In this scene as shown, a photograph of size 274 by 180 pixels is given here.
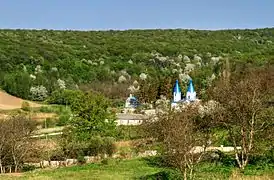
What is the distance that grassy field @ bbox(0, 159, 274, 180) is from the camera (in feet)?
72.7

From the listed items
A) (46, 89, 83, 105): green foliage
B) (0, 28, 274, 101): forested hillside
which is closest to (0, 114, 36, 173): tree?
(0, 28, 274, 101): forested hillside

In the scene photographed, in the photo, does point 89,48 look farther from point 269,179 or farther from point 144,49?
point 269,179

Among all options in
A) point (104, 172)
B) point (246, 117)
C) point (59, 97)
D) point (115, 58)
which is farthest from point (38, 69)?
point (246, 117)

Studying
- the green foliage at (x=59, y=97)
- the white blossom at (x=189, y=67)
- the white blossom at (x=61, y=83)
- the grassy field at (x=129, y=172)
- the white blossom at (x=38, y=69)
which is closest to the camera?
the grassy field at (x=129, y=172)

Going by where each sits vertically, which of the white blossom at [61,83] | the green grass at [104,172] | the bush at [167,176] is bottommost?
the green grass at [104,172]

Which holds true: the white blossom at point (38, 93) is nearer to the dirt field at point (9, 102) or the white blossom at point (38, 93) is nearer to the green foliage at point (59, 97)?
the dirt field at point (9, 102)

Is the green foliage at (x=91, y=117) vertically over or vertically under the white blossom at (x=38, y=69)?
under

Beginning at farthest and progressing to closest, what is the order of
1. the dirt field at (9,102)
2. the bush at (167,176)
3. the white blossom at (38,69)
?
the white blossom at (38,69), the dirt field at (9,102), the bush at (167,176)

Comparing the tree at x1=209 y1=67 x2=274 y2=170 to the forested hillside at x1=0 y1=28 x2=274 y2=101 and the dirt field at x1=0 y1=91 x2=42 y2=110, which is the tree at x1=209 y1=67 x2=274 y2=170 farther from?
the dirt field at x1=0 y1=91 x2=42 y2=110

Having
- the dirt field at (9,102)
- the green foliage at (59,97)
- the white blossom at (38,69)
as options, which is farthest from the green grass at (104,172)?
the white blossom at (38,69)

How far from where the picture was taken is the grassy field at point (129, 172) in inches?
872

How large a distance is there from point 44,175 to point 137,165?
Answer: 4872 mm

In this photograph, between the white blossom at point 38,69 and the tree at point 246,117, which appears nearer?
the tree at point 246,117

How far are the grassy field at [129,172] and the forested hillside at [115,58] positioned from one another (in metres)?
44.6
